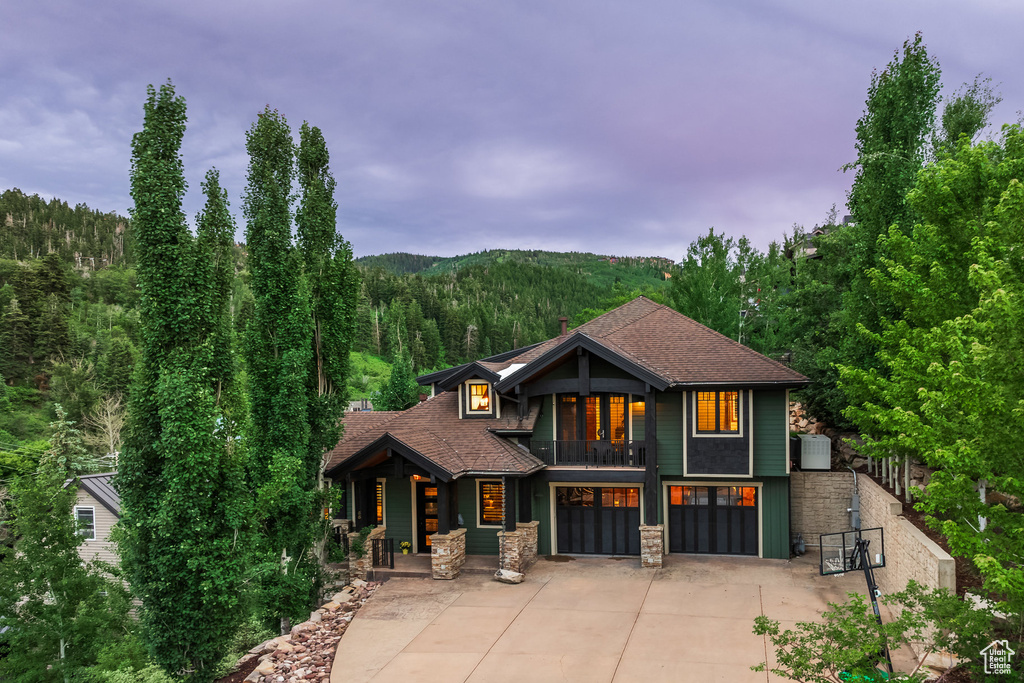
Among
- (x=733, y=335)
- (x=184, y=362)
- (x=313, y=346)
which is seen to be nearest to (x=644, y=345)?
(x=313, y=346)

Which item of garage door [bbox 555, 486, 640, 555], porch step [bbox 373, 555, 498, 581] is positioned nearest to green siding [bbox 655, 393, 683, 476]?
garage door [bbox 555, 486, 640, 555]

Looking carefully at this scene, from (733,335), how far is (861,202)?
58.1 ft

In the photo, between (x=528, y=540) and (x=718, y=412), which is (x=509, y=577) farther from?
(x=718, y=412)

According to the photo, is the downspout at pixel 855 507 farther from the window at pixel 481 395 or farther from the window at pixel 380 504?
the window at pixel 380 504

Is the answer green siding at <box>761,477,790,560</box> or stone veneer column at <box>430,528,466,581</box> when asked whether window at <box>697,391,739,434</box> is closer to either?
green siding at <box>761,477,790,560</box>

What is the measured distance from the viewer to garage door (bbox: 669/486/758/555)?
17.1 metres

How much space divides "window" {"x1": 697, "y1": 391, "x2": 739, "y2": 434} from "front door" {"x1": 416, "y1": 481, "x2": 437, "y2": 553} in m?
7.77

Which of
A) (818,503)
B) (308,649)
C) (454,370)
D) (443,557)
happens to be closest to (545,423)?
(454,370)

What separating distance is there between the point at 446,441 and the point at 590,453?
13.0 ft

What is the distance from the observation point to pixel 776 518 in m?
16.8

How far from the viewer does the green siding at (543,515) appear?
17.6 meters

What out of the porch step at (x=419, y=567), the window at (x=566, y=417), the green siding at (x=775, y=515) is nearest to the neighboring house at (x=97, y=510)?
the porch step at (x=419, y=567)

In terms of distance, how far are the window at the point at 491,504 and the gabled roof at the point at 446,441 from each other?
142cm

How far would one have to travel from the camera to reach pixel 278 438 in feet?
47.4
